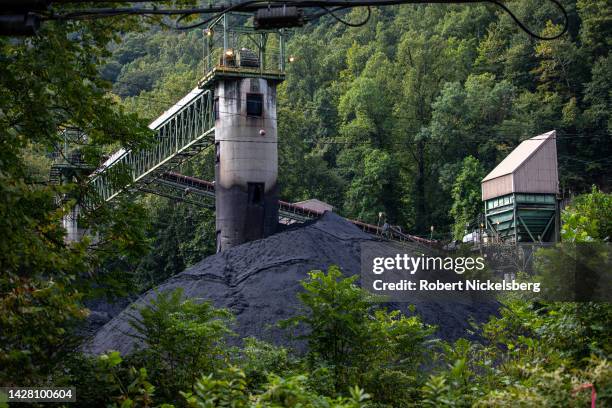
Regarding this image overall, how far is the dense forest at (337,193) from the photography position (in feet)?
37.6

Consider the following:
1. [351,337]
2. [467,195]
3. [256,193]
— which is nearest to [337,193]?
[467,195]

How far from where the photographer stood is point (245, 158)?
37594mm

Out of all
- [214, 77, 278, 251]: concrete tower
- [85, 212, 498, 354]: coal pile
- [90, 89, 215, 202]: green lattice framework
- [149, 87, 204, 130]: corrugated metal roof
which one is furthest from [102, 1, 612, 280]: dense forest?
[85, 212, 498, 354]: coal pile

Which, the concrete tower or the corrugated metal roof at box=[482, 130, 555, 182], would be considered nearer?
the concrete tower

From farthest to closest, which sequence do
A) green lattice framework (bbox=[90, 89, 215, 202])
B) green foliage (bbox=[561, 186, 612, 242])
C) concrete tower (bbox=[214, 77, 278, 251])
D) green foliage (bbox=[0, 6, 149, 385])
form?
green lattice framework (bbox=[90, 89, 215, 202])
concrete tower (bbox=[214, 77, 278, 251])
green foliage (bbox=[561, 186, 612, 242])
green foliage (bbox=[0, 6, 149, 385])

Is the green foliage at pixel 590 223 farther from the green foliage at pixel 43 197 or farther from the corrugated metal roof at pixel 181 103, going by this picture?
the corrugated metal roof at pixel 181 103

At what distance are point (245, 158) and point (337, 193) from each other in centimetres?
3666

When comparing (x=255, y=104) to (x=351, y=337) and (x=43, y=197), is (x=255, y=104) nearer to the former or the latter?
(x=351, y=337)

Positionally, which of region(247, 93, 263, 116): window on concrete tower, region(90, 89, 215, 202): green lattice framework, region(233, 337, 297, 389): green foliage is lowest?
region(233, 337, 297, 389): green foliage

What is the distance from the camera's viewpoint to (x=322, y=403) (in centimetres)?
974

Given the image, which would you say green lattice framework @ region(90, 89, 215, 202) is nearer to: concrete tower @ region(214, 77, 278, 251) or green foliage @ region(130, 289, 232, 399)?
concrete tower @ region(214, 77, 278, 251)

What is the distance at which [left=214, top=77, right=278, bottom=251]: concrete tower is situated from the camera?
123ft

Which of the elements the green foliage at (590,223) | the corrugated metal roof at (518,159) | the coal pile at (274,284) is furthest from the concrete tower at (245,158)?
the green foliage at (590,223)

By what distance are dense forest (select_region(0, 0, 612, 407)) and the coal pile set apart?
1.75 m
